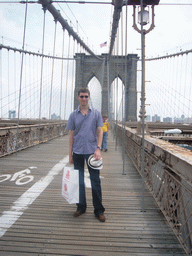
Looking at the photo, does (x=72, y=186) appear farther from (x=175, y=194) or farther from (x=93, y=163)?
(x=175, y=194)

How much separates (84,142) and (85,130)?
0.40 ft

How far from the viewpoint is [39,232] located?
6.79ft

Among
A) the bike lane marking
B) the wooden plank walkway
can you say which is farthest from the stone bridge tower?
the wooden plank walkway

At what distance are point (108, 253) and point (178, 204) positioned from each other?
2.28 ft

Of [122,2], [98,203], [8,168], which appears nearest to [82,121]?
[98,203]

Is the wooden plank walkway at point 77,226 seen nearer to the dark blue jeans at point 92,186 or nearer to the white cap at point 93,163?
the dark blue jeans at point 92,186

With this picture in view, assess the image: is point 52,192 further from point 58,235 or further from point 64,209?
point 58,235

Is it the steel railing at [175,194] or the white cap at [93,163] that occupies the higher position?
the white cap at [93,163]

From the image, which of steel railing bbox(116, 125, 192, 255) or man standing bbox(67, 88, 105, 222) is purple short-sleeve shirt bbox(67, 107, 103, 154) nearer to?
man standing bbox(67, 88, 105, 222)

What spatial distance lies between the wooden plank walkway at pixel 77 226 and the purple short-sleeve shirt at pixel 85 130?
27.6 inches

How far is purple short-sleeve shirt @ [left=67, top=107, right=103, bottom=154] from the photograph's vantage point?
2400mm

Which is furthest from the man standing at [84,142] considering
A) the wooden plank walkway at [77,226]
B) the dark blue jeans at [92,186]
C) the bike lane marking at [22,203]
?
the bike lane marking at [22,203]

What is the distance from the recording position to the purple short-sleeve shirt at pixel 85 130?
2400 millimetres

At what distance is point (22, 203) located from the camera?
2.78m
